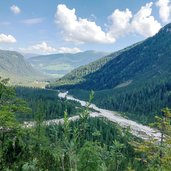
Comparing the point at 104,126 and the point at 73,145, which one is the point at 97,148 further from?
the point at 104,126

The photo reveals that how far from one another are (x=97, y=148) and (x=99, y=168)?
788 mm

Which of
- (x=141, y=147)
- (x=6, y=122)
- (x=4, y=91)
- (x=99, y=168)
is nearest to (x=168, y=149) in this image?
(x=141, y=147)

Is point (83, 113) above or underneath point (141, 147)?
above

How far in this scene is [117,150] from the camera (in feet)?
37.6

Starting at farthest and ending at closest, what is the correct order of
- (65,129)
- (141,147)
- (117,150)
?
(141,147), (117,150), (65,129)

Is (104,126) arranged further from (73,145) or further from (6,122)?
(73,145)

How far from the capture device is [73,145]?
8.84 metres

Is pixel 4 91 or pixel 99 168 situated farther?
pixel 4 91

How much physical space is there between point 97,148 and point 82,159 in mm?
673

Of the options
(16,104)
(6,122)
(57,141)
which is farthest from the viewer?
(16,104)

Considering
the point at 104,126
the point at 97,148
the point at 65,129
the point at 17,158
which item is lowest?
the point at 104,126

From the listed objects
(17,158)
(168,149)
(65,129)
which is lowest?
(17,158)

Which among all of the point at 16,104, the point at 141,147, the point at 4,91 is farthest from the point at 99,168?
the point at 16,104

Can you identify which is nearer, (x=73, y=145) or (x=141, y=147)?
(x=73, y=145)
